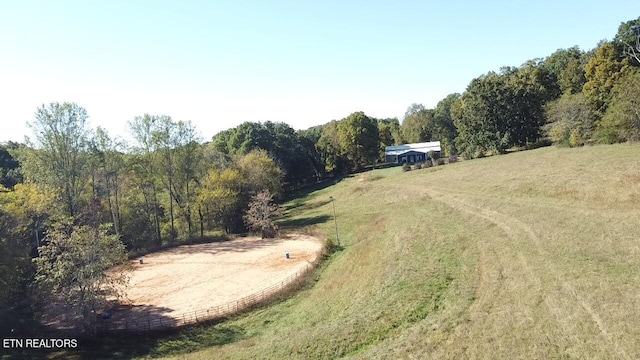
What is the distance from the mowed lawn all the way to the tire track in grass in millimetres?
75

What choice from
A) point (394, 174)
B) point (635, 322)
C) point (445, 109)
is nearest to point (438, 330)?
point (635, 322)

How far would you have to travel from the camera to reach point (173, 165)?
51.2m

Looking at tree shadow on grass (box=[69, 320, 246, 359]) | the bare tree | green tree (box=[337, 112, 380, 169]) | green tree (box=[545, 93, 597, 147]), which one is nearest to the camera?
tree shadow on grass (box=[69, 320, 246, 359])

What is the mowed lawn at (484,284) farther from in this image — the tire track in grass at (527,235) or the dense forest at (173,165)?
the dense forest at (173,165)

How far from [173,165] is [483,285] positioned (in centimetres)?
4251

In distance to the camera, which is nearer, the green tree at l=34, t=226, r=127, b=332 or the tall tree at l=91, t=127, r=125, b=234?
the green tree at l=34, t=226, r=127, b=332

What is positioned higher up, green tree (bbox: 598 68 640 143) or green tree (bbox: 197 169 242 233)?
green tree (bbox: 598 68 640 143)

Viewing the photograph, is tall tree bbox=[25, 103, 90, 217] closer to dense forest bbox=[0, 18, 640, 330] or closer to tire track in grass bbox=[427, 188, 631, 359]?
dense forest bbox=[0, 18, 640, 330]

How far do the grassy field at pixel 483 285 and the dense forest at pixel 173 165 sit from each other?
9.23 meters

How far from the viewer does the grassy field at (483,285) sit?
15.9 m

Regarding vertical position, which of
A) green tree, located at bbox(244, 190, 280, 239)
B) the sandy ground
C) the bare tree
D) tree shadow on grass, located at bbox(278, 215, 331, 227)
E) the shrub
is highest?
the bare tree

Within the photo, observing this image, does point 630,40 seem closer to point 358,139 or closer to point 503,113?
point 503,113

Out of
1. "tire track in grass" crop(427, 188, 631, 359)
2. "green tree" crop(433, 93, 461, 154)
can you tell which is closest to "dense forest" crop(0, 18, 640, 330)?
"green tree" crop(433, 93, 461, 154)

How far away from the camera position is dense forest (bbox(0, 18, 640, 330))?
25.2 meters
